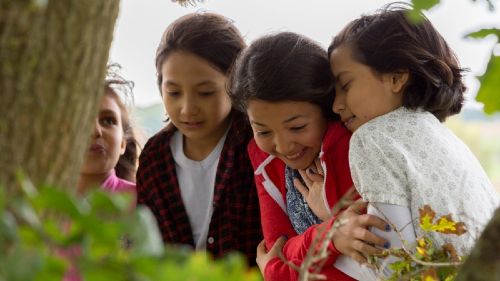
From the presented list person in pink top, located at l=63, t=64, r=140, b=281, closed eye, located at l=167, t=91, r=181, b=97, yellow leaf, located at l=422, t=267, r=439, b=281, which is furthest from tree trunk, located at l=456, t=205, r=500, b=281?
person in pink top, located at l=63, t=64, r=140, b=281

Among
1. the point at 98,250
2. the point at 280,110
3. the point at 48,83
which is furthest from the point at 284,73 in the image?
the point at 98,250

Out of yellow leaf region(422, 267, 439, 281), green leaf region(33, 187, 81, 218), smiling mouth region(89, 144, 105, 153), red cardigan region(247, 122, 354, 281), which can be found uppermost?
green leaf region(33, 187, 81, 218)

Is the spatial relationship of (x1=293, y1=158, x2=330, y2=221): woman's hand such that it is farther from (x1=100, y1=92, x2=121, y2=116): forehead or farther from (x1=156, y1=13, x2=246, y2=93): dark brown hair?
(x1=100, y1=92, x2=121, y2=116): forehead

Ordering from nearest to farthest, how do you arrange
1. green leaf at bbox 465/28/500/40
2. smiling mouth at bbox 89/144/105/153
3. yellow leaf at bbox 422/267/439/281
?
1. green leaf at bbox 465/28/500/40
2. yellow leaf at bbox 422/267/439/281
3. smiling mouth at bbox 89/144/105/153

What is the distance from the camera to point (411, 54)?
1727 mm

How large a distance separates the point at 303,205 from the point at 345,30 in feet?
1.36

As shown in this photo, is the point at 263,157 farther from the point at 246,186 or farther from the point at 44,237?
the point at 44,237

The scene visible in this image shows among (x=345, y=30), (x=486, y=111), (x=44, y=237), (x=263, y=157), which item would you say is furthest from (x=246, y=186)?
(x=44, y=237)

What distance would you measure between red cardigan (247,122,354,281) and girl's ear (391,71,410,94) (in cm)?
15

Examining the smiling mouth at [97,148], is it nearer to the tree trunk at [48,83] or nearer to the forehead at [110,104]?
the forehead at [110,104]

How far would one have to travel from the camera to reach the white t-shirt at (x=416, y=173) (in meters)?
1.53

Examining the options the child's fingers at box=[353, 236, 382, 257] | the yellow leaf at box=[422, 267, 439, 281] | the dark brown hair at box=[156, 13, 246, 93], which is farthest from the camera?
the dark brown hair at box=[156, 13, 246, 93]

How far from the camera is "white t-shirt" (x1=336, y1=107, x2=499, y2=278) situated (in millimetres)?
1530

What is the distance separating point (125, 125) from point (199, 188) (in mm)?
527
